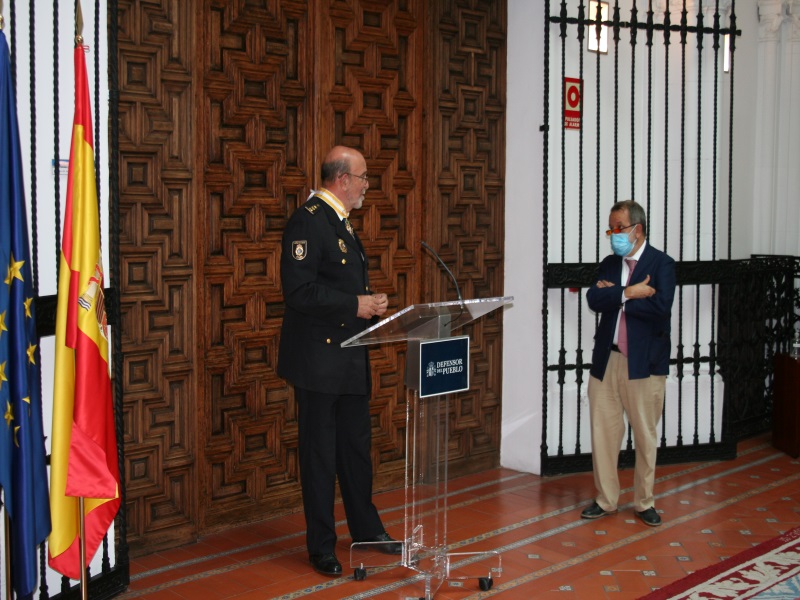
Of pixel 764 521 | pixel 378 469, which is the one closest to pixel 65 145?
pixel 378 469

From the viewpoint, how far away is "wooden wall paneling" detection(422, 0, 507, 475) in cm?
586

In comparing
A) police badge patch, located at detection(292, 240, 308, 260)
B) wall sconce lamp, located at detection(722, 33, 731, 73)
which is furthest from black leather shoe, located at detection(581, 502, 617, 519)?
wall sconce lamp, located at detection(722, 33, 731, 73)

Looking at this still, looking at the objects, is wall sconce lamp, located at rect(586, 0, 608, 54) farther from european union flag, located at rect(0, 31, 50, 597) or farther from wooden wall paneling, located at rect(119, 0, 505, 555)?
european union flag, located at rect(0, 31, 50, 597)

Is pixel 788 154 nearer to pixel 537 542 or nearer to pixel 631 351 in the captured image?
pixel 631 351

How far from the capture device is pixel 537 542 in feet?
16.0

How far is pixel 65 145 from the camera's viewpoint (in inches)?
148

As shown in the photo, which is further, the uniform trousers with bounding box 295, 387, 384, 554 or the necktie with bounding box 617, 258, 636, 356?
the necktie with bounding box 617, 258, 636, 356

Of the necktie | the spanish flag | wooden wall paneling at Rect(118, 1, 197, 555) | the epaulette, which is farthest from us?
the necktie

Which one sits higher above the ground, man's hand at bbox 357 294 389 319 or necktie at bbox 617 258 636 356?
man's hand at bbox 357 294 389 319

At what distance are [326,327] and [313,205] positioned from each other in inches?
21.6

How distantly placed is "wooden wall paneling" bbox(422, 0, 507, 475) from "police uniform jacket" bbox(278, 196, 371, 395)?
1515mm

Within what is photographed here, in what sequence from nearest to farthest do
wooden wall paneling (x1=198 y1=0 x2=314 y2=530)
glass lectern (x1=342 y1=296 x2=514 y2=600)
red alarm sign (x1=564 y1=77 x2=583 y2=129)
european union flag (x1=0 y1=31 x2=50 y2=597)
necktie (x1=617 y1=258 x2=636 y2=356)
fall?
1. european union flag (x1=0 y1=31 x2=50 y2=597)
2. glass lectern (x1=342 y1=296 x2=514 y2=600)
3. wooden wall paneling (x1=198 y1=0 x2=314 y2=530)
4. necktie (x1=617 y1=258 x2=636 y2=356)
5. red alarm sign (x1=564 y1=77 x2=583 y2=129)

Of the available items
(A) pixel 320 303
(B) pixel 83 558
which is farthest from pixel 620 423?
(B) pixel 83 558

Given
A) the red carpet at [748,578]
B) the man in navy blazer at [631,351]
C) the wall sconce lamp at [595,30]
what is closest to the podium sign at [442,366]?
the red carpet at [748,578]
